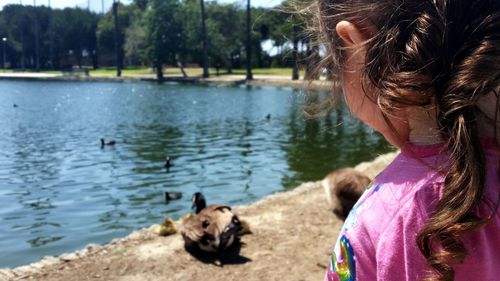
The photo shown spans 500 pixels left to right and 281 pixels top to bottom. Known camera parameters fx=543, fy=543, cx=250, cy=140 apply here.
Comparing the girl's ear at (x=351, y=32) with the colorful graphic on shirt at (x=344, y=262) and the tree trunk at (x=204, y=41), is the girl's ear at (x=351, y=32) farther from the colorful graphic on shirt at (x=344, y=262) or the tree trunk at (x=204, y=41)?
the tree trunk at (x=204, y=41)

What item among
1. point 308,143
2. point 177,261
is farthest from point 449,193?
point 308,143

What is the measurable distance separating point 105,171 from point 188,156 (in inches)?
123

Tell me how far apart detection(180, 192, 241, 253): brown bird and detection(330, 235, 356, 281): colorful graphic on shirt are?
495 cm

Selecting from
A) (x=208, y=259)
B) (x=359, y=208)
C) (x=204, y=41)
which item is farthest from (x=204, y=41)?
(x=359, y=208)

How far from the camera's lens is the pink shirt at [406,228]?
101cm

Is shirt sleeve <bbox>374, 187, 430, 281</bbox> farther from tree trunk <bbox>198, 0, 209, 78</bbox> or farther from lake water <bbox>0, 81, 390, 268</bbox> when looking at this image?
tree trunk <bbox>198, 0, 209, 78</bbox>

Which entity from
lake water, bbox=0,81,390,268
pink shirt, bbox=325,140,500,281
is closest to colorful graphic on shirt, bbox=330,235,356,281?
pink shirt, bbox=325,140,500,281

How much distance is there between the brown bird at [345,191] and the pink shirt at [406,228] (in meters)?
6.20

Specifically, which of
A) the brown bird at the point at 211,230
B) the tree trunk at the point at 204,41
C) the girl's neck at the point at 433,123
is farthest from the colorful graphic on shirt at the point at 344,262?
the tree trunk at the point at 204,41

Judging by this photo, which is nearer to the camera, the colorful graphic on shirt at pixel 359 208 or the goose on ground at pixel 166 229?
the colorful graphic on shirt at pixel 359 208

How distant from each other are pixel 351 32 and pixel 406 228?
Answer: 0.43 m

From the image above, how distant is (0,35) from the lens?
271ft

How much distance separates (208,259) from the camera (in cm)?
608

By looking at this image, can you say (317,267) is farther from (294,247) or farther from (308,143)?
(308,143)
